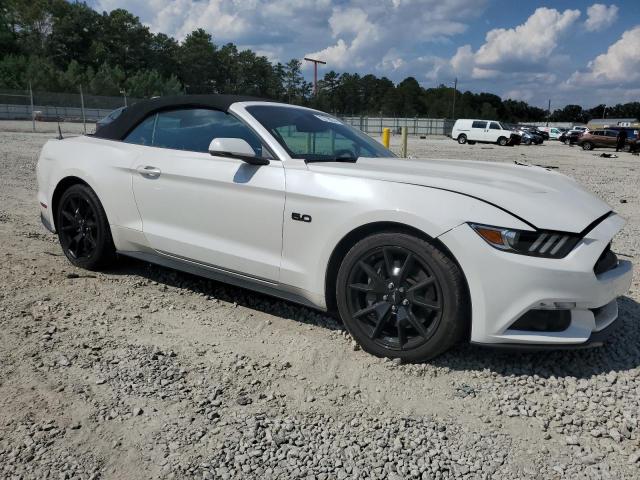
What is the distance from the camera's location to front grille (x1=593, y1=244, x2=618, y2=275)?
281 cm

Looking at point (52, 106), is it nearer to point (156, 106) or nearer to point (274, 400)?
point (156, 106)

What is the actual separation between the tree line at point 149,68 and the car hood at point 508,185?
53.7 m

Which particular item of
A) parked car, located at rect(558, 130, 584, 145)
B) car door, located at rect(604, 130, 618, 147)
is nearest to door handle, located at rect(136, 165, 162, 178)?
car door, located at rect(604, 130, 618, 147)

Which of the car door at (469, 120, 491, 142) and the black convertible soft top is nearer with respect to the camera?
the black convertible soft top

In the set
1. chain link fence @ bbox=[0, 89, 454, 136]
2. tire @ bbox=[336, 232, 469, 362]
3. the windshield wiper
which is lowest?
tire @ bbox=[336, 232, 469, 362]

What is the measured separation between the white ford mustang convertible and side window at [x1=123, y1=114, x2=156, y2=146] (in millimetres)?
13

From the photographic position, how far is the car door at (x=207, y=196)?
134 inches

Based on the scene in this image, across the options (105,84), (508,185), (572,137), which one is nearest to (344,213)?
(508,185)

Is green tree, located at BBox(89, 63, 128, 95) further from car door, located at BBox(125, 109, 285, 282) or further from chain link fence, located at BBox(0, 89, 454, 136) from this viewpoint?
car door, located at BBox(125, 109, 285, 282)

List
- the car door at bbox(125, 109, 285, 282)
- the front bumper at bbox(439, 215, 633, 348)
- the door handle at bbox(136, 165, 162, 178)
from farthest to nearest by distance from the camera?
1. the door handle at bbox(136, 165, 162, 178)
2. the car door at bbox(125, 109, 285, 282)
3. the front bumper at bbox(439, 215, 633, 348)

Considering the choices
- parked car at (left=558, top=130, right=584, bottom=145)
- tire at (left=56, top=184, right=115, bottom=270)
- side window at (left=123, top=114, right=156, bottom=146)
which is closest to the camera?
side window at (left=123, top=114, right=156, bottom=146)

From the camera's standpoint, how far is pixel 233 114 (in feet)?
12.2

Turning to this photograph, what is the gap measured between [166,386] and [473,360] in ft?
5.65

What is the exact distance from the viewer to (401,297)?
297 centimetres
